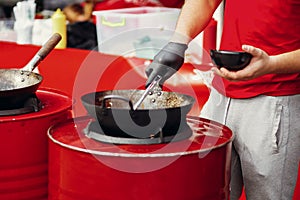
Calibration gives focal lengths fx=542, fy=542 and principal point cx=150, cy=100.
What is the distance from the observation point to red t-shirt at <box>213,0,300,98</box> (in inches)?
73.3

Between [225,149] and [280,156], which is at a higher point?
[225,149]

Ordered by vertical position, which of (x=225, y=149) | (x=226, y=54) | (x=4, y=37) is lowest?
(x=4, y=37)

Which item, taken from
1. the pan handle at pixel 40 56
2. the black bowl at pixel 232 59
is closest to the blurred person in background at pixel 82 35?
the pan handle at pixel 40 56

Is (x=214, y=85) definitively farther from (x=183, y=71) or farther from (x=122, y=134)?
(x=183, y=71)

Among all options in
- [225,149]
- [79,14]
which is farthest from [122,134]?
[79,14]

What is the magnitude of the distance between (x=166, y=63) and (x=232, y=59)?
242 mm

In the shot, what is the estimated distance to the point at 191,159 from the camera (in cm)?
152

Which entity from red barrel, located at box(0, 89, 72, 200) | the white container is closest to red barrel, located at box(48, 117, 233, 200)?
red barrel, located at box(0, 89, 72, 200)

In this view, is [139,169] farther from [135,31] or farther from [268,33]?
[135,31]

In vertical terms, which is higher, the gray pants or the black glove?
Answer: the black glove

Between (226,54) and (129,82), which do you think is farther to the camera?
(129,82)

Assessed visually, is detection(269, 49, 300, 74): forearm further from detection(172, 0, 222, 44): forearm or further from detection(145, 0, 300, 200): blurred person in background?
detection(172, 0, 222, 44): forearm

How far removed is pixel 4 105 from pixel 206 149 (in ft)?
2.41

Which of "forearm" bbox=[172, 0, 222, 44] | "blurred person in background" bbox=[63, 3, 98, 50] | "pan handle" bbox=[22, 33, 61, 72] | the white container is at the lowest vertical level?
"blurred person in background" bbox=[63, 3, 98, 50]
